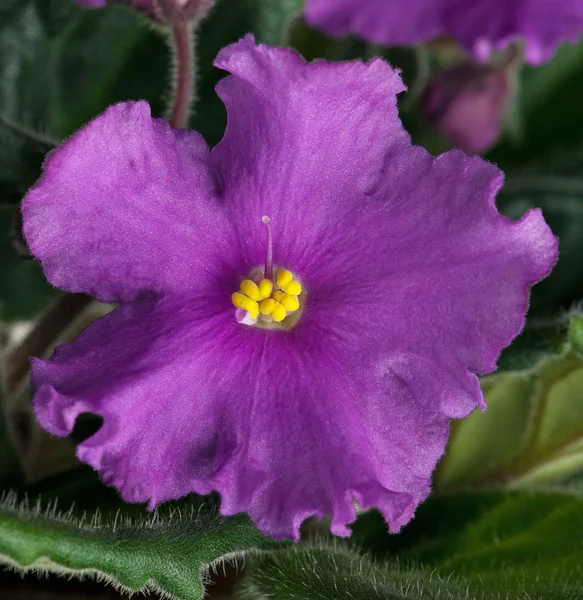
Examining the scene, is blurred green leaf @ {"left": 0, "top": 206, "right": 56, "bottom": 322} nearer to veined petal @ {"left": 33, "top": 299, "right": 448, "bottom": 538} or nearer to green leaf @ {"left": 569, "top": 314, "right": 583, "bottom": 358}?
veined petal @ {"left": 33, "top": 299, "right": 448, "bottom": 538}

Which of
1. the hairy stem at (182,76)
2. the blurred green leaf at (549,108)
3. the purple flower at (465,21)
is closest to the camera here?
the hairy stem at (182,76)

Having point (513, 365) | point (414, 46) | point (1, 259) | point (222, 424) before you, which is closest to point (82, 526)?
point (222, 424)

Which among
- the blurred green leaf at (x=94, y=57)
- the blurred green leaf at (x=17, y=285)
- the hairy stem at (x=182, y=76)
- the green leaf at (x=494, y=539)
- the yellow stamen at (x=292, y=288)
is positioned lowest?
the blurred green leaf at (x=17, y=285)

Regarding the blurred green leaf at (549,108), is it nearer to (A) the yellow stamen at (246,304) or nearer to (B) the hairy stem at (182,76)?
(B) the hairy stem at (182,76)

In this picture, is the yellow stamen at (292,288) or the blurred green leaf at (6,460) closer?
the yellow stamen at (292,288)

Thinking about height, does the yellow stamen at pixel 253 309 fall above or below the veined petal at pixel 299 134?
below

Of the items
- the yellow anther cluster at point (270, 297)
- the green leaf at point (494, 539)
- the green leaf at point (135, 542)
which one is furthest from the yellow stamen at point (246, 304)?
the green leaf at point (494, 539)

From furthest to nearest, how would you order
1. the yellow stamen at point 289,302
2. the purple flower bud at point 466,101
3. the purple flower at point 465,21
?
the purple flower bud at point 466,101 < the purple flower at point 465,21 < the yellow stamen at point 289,302


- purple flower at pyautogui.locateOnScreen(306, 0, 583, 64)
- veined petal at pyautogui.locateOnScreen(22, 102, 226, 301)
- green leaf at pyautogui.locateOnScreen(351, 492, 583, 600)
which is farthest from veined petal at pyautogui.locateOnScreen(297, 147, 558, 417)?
purple flower at pyautogui.locateOnScreen(306, 0, 583, 64)
